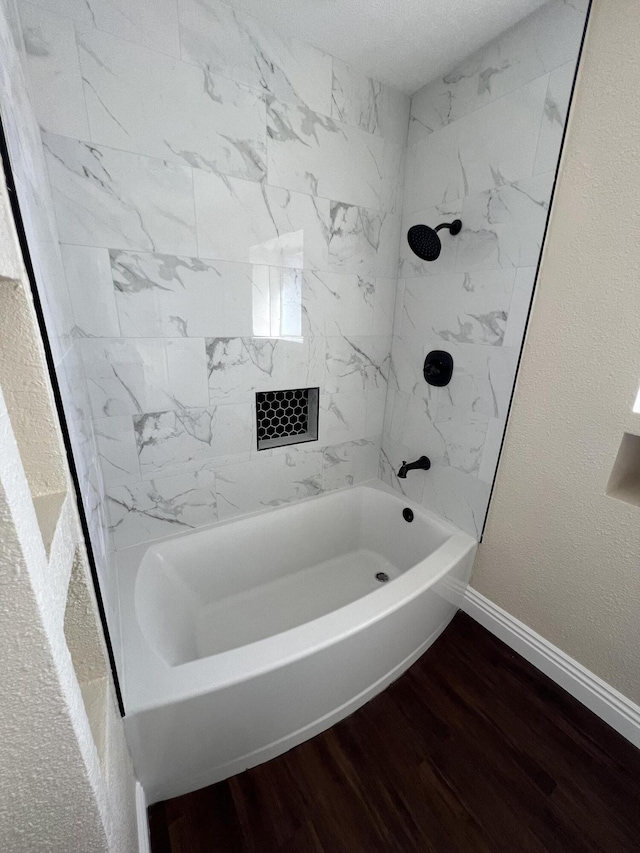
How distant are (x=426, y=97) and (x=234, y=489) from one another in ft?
6.81

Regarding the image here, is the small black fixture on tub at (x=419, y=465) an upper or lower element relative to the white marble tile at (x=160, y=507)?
upper

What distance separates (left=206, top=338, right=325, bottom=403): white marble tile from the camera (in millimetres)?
1519

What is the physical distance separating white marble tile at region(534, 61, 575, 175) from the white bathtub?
1.57 meters

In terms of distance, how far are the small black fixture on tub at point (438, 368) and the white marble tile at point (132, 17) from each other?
1.52 m

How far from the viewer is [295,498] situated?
75.6 inches

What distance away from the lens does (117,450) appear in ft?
4.58

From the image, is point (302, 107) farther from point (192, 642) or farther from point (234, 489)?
point (192, 642)

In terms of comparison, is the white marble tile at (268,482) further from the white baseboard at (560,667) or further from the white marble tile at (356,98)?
the white marble tile at (356,98)

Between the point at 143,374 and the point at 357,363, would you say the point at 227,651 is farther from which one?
A: the point at 357,363

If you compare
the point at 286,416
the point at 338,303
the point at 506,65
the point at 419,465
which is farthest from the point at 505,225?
the point at 286,416

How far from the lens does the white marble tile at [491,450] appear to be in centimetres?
151

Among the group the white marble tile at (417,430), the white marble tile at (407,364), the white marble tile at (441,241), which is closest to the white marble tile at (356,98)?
the white marble tile at (441,241)

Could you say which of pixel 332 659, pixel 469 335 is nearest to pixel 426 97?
pixel 469 335

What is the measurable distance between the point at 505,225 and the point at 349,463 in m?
1.37
